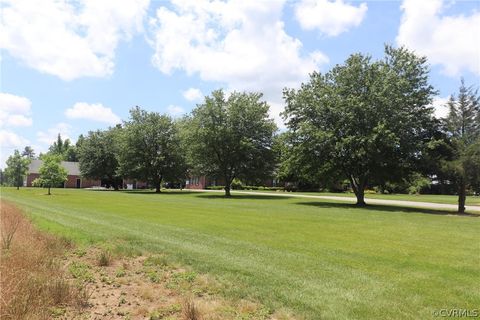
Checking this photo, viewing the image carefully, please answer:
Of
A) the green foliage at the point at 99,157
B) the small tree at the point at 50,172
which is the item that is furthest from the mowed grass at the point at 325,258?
the green foliage at the point at 99,157

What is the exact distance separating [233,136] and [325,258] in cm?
3890

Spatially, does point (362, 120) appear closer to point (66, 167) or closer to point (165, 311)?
point (165, 311)

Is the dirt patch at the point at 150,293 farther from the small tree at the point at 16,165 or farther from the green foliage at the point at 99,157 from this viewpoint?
the green foliage at the point at 99,157

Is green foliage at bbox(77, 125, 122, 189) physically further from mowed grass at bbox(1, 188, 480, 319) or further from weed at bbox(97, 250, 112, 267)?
weed at bbox(97, 250, 112, 267)

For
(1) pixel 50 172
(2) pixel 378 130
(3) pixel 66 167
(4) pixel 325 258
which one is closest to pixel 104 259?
(4) pixel 325 258

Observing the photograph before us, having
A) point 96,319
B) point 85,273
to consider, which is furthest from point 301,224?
point 96,319

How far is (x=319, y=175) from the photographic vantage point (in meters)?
35.9

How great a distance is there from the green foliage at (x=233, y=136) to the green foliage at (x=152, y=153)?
494 inches

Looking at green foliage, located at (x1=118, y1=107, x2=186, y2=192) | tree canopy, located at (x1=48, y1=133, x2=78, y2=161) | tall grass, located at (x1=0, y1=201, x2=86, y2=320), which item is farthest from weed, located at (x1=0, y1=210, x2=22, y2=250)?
tree canopy, located at (x1=48, y1=133, x2=78, y2=161)

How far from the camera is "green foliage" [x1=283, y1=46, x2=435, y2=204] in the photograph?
30.7m

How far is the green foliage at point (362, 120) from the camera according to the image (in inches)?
1208

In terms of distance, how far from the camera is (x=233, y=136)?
160 feet

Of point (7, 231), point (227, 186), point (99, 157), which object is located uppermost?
point (99, 157)

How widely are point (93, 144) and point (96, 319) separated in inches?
3119
